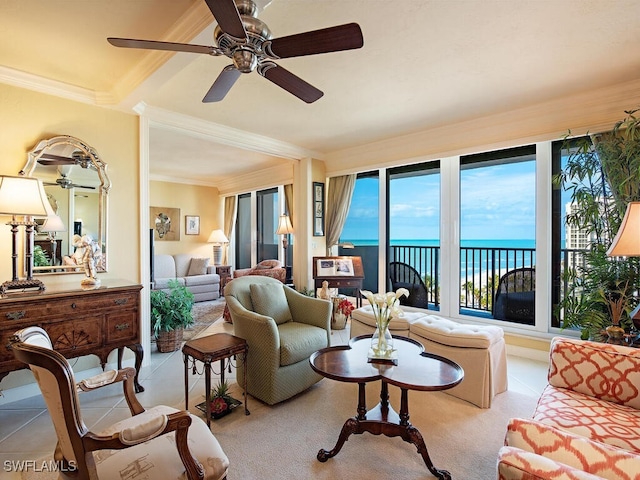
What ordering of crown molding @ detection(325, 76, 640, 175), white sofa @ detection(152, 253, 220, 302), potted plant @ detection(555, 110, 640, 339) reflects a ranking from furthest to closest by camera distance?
white sofa @ detection(152, 253, 220, 302)
crown molding @ detection(325, 76, 640, 175)
potted plant @ detection(555, 110, 640, 339)

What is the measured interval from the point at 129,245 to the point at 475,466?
346 cm

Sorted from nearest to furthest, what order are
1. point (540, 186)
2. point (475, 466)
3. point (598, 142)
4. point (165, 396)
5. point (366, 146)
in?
point (475, 466) → point (165, 396) → point (598, 142) → point (540, 186) → point (366, 146)

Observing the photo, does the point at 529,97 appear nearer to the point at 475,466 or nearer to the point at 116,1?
the point at 475,466

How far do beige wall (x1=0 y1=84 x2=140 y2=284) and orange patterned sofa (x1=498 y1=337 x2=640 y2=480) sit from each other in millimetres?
3490

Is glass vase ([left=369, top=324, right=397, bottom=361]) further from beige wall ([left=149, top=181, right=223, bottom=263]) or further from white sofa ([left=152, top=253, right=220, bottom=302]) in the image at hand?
beige wall ([left=149, top=181, right=223, bottom=263])

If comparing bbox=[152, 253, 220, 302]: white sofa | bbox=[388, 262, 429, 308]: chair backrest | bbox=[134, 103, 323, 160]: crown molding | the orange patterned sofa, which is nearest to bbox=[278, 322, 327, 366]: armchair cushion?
the orange patterned sofa

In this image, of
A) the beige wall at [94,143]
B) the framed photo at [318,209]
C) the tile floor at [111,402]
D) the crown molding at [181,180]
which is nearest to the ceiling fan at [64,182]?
the beige wall at [94,143]

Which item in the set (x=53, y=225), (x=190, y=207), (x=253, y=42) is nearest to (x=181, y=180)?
(x=190, y=207)

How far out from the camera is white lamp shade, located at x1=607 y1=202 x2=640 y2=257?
2008mm

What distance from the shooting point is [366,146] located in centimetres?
497

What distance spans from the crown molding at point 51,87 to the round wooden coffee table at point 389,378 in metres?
3.11

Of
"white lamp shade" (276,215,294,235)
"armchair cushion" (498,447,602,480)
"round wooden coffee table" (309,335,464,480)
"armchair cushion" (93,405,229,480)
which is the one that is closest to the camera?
"armchair cushion" (498,447,602,480)

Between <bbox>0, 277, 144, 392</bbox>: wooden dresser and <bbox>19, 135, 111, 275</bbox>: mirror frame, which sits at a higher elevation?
<bbox>19, 135, 111, 275</bbox>: mirror frame

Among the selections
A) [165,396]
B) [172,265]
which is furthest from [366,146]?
[172,265]
